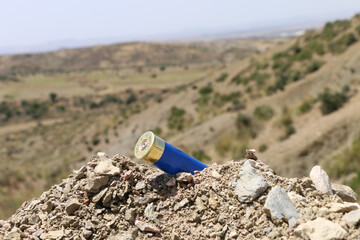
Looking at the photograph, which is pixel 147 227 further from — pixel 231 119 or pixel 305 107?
pixel 305 107

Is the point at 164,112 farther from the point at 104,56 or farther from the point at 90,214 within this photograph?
the point at 104,56

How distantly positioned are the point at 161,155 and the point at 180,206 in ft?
1.94

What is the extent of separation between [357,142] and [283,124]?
4.98m

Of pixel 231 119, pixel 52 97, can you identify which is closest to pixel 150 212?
pixel 231 119

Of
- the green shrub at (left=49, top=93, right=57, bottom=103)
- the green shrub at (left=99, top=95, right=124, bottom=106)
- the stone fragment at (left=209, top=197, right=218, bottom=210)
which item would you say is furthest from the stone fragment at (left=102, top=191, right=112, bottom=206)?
the green shrub at (left=49, top=93, right=57, bottom=103)

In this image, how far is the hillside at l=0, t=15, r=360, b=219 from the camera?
12656 millimetres

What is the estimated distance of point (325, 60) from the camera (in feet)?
88.1

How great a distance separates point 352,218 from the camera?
2385 mm

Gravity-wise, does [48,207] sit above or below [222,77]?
above

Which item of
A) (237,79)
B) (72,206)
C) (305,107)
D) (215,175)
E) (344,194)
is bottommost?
(305,107)

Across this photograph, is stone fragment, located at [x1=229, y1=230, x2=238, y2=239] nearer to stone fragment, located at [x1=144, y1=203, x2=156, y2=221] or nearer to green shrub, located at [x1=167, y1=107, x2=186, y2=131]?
stone fragment, located at [x1=144, y1=203, x2=156, y2=221]

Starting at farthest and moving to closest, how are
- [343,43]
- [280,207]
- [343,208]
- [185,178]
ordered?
[343,43], [185,178], [280,207], [343,208]

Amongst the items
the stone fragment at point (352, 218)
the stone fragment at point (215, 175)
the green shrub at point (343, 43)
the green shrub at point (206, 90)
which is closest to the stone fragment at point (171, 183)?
the stone fragment at point (215, 175)

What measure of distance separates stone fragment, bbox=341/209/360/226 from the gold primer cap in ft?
6.08
